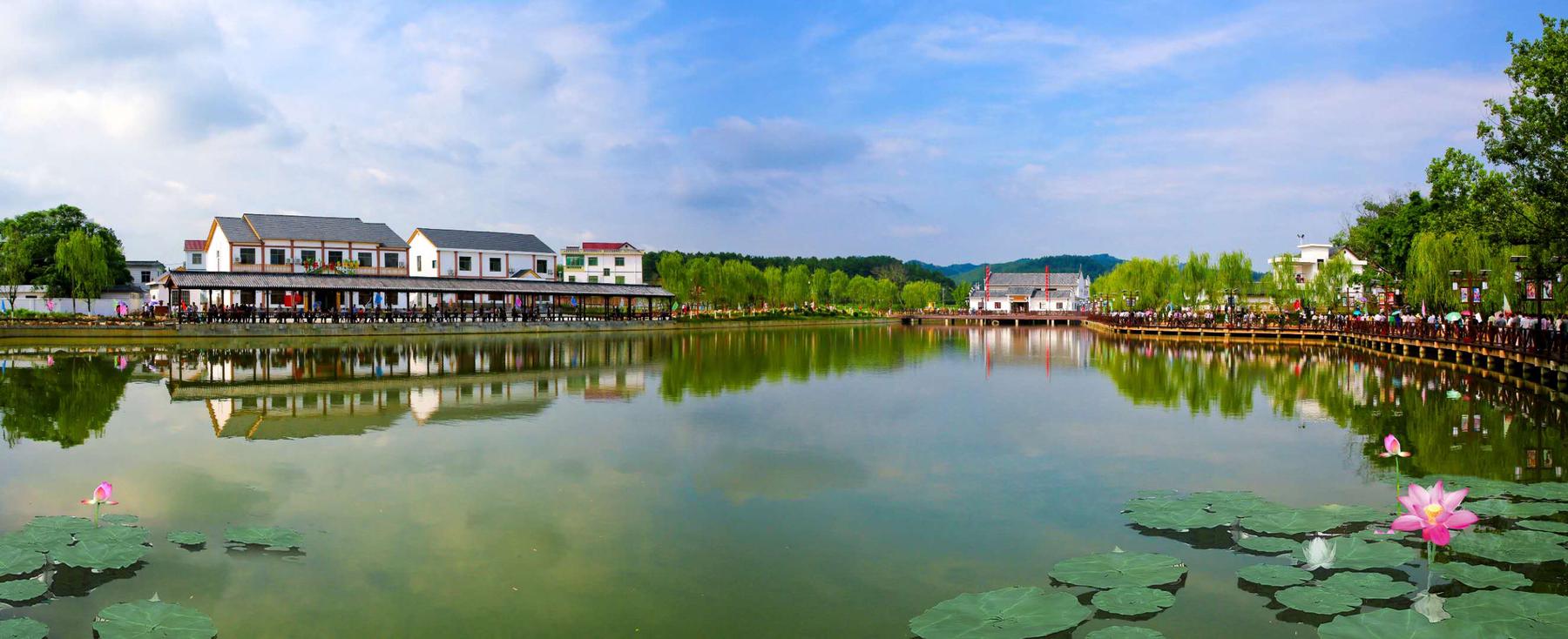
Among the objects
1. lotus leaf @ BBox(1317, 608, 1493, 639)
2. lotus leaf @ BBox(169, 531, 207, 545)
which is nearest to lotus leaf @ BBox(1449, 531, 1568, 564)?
lotus leaf @ BBox(1317, 608, 1493, 639)

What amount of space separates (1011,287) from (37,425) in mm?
94401

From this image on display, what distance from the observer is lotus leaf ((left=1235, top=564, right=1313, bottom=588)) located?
17.8ft

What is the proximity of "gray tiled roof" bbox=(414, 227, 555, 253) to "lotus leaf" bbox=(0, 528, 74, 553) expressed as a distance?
45150mm

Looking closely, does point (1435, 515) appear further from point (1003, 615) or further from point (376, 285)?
point (376, 285)

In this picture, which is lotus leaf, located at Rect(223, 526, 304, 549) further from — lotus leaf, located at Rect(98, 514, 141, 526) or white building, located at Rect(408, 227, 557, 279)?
white building, located at Rect(408, 227, 557, 279)

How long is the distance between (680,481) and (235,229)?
44419 millimetres

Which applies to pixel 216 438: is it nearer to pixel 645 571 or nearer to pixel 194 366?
pixel 645 571

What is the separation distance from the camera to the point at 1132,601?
5098 mm

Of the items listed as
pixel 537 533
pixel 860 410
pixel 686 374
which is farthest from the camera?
pixel 686 374

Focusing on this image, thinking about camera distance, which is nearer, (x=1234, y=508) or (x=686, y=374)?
(x=1234, y=508)

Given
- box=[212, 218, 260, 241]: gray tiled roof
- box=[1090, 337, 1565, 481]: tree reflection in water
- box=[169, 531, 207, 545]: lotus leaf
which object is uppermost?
box=[212, 218, 260, 241]: gray tiled roof

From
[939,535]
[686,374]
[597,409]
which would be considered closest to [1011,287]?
[686,374]

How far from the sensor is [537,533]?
6715 mm

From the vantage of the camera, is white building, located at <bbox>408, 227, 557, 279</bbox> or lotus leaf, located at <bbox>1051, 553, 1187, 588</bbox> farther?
white building, located at <bbox>408, 227, 557, 279</bbox>
